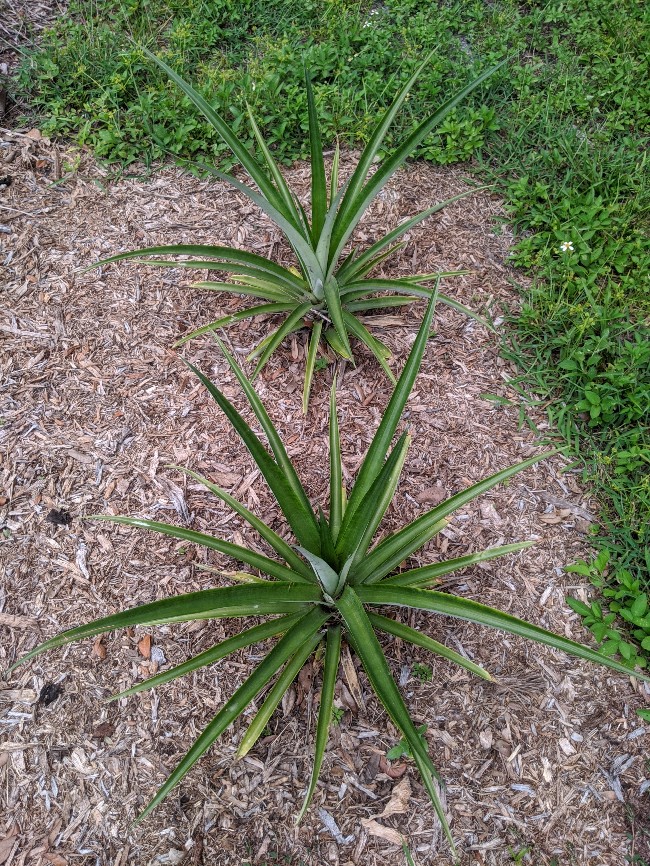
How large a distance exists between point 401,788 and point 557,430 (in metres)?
1.55

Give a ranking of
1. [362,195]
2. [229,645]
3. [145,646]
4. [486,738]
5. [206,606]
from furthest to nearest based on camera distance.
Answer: [362,195], [145,646], [486,738], [229,645], [206,606]

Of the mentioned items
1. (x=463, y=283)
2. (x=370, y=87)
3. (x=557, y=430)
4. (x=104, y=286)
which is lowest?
(x=104, y=286)

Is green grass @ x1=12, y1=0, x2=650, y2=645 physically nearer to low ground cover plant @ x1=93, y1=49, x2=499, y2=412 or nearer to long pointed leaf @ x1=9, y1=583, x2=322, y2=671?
low ground cover plant @ x1=93, y1=49, x2=499, y2=412

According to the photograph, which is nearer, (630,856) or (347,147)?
(630,856)

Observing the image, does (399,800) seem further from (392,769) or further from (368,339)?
(368,339)

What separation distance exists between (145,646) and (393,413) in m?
1.25

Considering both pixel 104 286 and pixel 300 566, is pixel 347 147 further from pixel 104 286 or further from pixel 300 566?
pixel 300 566

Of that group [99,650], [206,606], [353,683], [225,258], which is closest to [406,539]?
[353,683]

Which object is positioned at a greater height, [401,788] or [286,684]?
[286,684]

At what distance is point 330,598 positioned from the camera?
172 cm

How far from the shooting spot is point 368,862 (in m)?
1.75

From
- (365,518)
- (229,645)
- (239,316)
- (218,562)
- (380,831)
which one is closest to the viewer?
(365,518)

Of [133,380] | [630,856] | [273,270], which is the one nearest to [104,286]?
[133,380]

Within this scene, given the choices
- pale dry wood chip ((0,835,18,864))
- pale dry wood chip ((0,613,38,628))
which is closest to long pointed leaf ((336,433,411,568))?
pale dry wood chip ((0,613,38,628))
